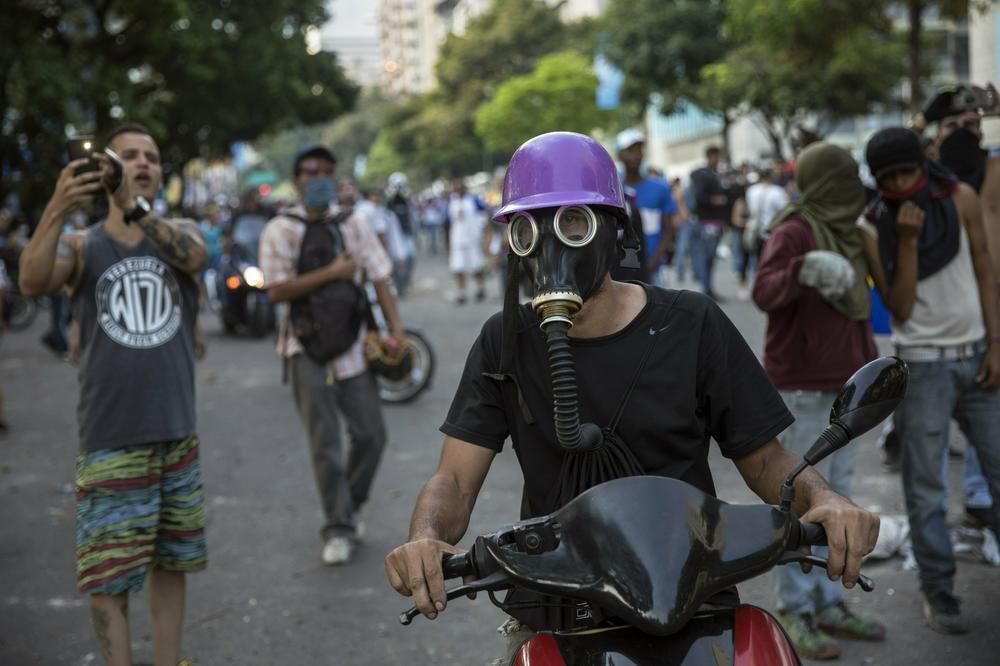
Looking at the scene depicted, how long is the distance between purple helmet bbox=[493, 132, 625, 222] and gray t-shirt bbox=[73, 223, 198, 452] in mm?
2290

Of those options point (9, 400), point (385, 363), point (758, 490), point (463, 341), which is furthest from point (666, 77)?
point (758, 490)

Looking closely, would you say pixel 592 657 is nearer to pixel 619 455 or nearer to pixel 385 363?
pixel 619 455

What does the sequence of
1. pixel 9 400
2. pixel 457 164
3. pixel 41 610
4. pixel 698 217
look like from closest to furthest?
pixel 41 610 → pixel 9 400 → pixel 698 217 → pixel 457 164

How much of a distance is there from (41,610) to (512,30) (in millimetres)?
62092

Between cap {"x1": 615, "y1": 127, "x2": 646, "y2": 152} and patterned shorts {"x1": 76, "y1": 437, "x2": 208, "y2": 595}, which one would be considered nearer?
patterned shorts {"x1": 76, "y1": 437, "x2": 208, "y2": 595}

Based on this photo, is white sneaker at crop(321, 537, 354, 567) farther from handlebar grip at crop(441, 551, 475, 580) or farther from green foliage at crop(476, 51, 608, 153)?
green foliage at crop(476, 51, 608, 153)

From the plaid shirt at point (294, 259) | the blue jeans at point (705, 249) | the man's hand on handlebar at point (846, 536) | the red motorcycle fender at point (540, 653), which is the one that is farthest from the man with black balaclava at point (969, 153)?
the blue jeans at point (705, 249)

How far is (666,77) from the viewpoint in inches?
1644

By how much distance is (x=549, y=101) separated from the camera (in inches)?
2217

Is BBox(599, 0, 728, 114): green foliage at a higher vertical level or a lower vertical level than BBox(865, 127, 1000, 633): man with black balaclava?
higher

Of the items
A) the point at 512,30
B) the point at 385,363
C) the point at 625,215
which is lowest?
the point at 385,363

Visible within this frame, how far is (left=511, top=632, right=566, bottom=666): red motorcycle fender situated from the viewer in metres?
2.04

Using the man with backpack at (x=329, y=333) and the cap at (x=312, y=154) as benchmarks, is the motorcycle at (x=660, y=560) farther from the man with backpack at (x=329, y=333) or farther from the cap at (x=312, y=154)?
the cap at (x=312, y=154)

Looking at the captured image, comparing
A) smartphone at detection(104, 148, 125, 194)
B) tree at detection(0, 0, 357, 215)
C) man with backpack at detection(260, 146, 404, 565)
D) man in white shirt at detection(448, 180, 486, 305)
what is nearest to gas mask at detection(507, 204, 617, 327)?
smartphone at detection(104, 148, 125, 194)
